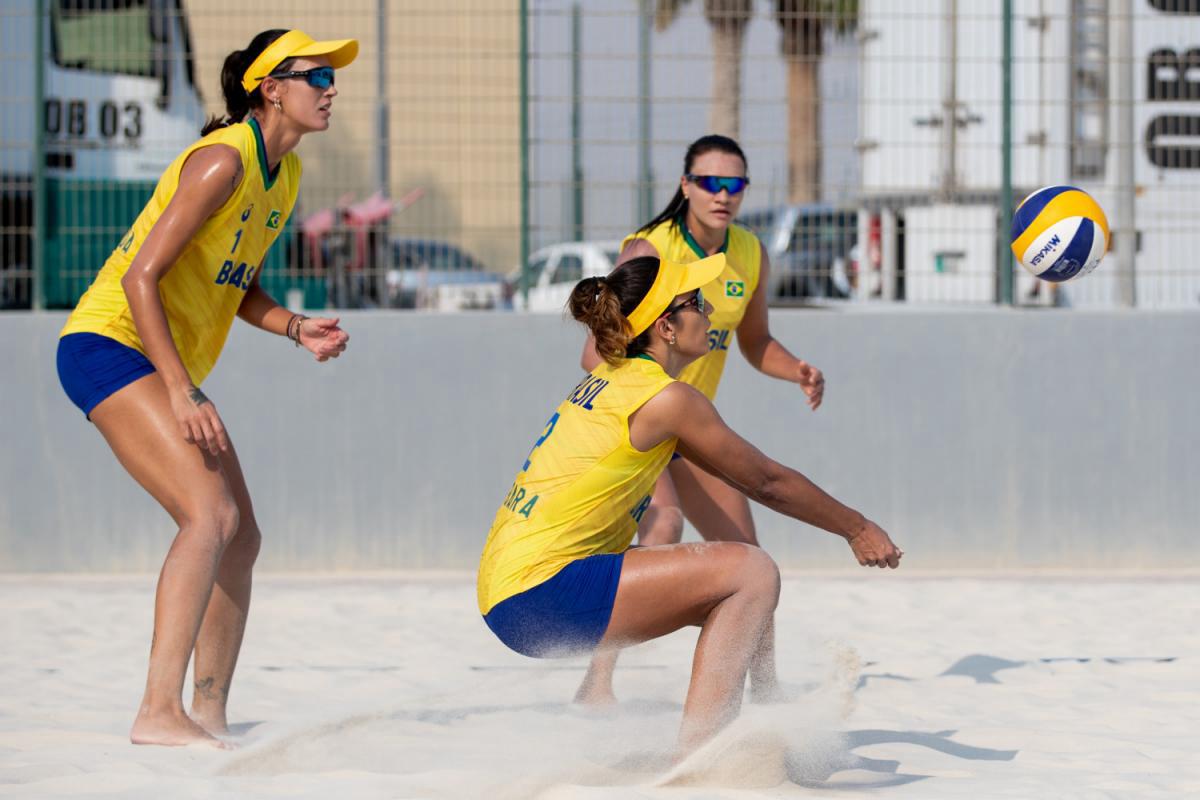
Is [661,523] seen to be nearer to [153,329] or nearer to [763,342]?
[763,342]

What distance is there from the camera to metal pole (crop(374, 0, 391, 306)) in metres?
8.28

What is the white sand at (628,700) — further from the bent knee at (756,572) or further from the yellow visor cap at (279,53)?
the yellow visor cap at (279,53)

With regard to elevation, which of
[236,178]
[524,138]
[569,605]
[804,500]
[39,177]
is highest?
[524,138]

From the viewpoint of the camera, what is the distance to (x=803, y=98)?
8.23 m

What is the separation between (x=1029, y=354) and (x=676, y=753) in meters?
4.84

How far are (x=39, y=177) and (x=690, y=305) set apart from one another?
5.16m

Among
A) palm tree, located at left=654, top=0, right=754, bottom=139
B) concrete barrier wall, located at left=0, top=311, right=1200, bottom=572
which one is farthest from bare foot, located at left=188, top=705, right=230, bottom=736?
palm tree, located at left=654, top=0, right=754, bottom=139

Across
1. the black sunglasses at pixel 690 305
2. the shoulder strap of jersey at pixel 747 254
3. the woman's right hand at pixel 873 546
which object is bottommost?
the woman's right hand at pixel 873 546

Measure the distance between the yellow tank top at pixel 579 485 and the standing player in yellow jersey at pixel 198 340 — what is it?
871 mm

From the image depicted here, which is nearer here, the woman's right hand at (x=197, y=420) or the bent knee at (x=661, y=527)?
the woman's right hand at (x=197, y=420)

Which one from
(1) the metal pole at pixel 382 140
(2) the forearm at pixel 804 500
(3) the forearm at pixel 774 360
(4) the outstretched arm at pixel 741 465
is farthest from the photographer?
(1) the metal pole at pixel 382 140

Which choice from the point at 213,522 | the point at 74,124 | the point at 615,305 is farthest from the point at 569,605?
the point at 74,124

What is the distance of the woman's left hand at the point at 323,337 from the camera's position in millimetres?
4723

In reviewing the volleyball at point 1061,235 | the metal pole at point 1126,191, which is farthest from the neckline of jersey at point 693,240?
the metal pole at point 1126,191
